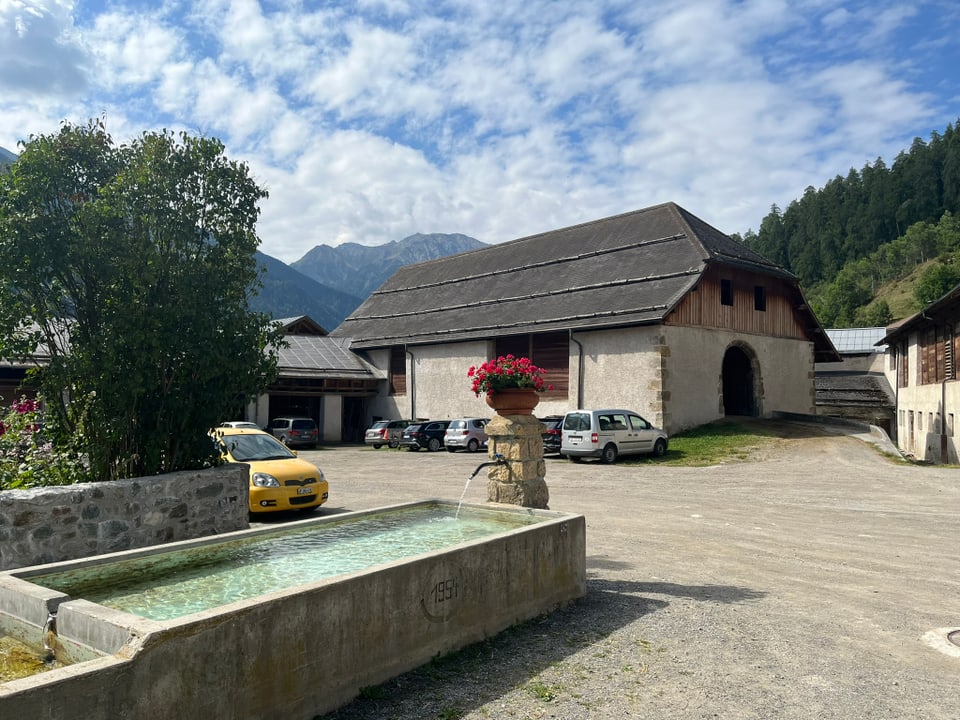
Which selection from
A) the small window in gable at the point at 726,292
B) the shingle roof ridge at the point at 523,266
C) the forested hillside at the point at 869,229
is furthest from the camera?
the forested hillside at the point at 869,229

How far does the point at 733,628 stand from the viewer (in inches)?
241

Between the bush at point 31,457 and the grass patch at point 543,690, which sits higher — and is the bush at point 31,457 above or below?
above

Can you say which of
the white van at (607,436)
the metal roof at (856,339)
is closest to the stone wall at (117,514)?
the white van at (607,436)

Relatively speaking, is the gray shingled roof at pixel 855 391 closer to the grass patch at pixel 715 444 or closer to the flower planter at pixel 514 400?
the grass patch at pixel 715 444

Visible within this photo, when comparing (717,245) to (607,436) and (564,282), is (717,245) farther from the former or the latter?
(607,436)

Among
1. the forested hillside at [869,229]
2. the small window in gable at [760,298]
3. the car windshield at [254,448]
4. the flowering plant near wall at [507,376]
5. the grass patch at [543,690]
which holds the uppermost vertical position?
the forested hillside at [869,229]

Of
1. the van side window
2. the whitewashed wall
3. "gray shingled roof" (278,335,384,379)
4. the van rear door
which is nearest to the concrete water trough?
the van side window

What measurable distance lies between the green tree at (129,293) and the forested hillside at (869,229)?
311 ft

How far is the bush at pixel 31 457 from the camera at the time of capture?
7.87m

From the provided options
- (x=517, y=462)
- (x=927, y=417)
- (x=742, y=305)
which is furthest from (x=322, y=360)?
(x=517, y=462)

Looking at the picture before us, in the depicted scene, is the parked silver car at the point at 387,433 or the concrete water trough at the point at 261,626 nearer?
the concrete water trough at the point at 261,626

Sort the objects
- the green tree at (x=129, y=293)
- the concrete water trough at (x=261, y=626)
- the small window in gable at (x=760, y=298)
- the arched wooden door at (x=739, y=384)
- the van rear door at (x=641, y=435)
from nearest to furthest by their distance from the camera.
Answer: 1. the concrete water trough at (x=261, y=626)
2. the green tree at (x=129, y=293)
3. the van rear door at (x=641, y=435)
4. the small window in gable at (x=760, y=298)
5. the arched wooden door at (x=739, y=384)

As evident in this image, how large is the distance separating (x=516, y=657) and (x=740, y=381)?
28.2 meters

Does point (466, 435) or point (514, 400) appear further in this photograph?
point (466, 435)
